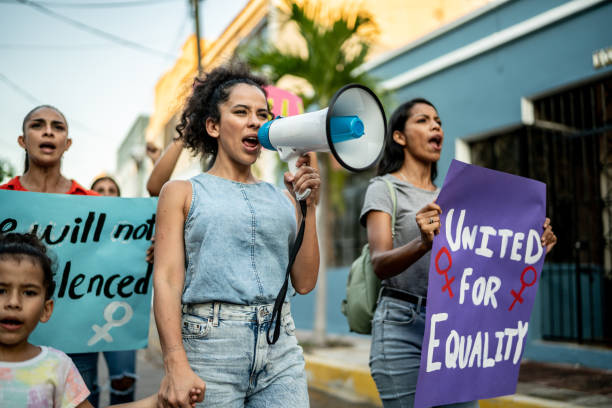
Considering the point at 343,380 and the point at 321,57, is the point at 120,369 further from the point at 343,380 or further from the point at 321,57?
the point at 321,57

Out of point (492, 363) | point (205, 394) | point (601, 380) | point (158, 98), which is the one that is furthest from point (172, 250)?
point (158, 98)

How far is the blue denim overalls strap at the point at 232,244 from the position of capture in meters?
1.83

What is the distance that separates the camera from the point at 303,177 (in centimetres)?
190

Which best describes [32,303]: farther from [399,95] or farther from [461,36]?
[399,95]

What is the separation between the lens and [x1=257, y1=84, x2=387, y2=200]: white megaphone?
1788 mm

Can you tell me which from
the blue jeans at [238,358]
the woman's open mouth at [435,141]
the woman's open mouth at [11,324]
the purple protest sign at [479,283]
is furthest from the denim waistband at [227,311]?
the woman's open mouth at [435,141]

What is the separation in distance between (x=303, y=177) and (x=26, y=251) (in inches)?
35.3

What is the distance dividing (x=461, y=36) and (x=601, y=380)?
4442mm

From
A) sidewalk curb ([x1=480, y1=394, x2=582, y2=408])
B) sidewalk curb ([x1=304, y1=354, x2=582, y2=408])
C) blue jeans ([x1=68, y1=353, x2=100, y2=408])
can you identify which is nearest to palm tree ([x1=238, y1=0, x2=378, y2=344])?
sidewalk curb ([x1=304, y1=354, x2=582, y2=408])

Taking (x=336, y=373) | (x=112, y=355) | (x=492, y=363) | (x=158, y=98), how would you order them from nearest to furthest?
1. (x=492, y=363)
2. (x=112, y=355)
3. (x=336, y=373)
4. (x=158, y=98)

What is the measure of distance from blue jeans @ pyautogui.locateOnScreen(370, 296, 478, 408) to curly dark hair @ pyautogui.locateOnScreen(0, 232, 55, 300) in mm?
1216

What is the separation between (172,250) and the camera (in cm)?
183

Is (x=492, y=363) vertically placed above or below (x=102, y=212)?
below

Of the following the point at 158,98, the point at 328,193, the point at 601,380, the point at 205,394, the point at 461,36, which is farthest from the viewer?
the point at 158,98
